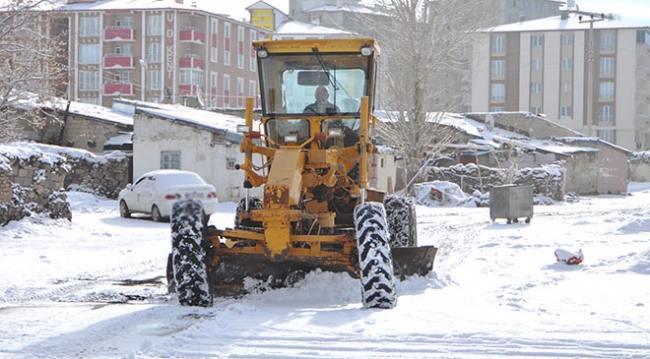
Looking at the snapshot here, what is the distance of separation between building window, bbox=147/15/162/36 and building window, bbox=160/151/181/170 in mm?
39949

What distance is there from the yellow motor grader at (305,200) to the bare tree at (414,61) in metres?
29.2

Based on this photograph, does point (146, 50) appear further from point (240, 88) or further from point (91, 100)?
point (240, 88)

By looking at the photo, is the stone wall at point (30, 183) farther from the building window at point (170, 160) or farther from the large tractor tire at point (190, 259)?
the building window at point (170, 160)

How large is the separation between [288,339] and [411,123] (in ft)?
113

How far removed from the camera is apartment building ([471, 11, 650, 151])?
8569 centimetres

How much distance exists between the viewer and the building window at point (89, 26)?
76.6 metres

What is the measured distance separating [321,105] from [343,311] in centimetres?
320

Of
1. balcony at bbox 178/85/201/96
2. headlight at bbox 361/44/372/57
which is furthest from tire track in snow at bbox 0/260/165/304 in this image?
balcony at bbox 178/85/201/96

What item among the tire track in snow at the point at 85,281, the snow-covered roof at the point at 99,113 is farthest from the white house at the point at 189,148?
the tire track in snow at the point at 85,281

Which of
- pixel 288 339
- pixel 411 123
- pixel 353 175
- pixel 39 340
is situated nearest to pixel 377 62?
pixel 353 175

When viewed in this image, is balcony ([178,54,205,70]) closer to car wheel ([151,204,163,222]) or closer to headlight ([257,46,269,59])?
car wheel ([151,204,163,222])

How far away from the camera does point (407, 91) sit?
42.8 metres

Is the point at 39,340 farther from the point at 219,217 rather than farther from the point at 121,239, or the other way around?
the point at 219,217

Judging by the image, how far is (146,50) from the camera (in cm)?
7638
